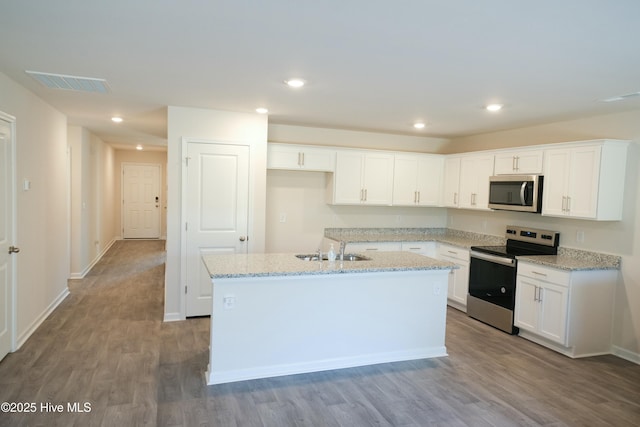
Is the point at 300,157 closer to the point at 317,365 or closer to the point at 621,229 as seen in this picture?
the point at 317,365

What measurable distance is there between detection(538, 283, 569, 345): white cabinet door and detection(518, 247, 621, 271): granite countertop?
22 centimetres

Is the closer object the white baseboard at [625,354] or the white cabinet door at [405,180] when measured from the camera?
the white baseboard at [625,354]

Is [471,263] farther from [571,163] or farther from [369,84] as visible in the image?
[369,84]

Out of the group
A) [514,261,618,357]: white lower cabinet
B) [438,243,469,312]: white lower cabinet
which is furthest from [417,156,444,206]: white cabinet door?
[514,261,618,357]: white lower cabinet

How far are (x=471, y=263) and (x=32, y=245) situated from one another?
482 cm

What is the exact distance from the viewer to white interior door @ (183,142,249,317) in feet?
15.0

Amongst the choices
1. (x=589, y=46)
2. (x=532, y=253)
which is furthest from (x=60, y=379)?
(x=532, y=253)

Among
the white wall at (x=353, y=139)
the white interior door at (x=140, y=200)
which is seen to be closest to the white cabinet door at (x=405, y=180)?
the white wall at (x=353, y=139)

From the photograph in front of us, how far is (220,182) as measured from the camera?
15.3 ft

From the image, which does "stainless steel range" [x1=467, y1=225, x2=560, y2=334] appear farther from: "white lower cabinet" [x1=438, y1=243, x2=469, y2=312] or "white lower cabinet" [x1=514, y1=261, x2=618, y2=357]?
"white lower cabinet" [x1=514, y1=261, x2=618, y2=357]

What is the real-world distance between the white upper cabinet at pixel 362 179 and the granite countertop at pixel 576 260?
2039mm

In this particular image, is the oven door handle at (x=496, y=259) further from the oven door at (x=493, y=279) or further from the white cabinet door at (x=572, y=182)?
the white cabinet door at (x=572, y=182)

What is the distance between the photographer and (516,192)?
4.68 meters

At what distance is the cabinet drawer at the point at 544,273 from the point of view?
12.8 ft
